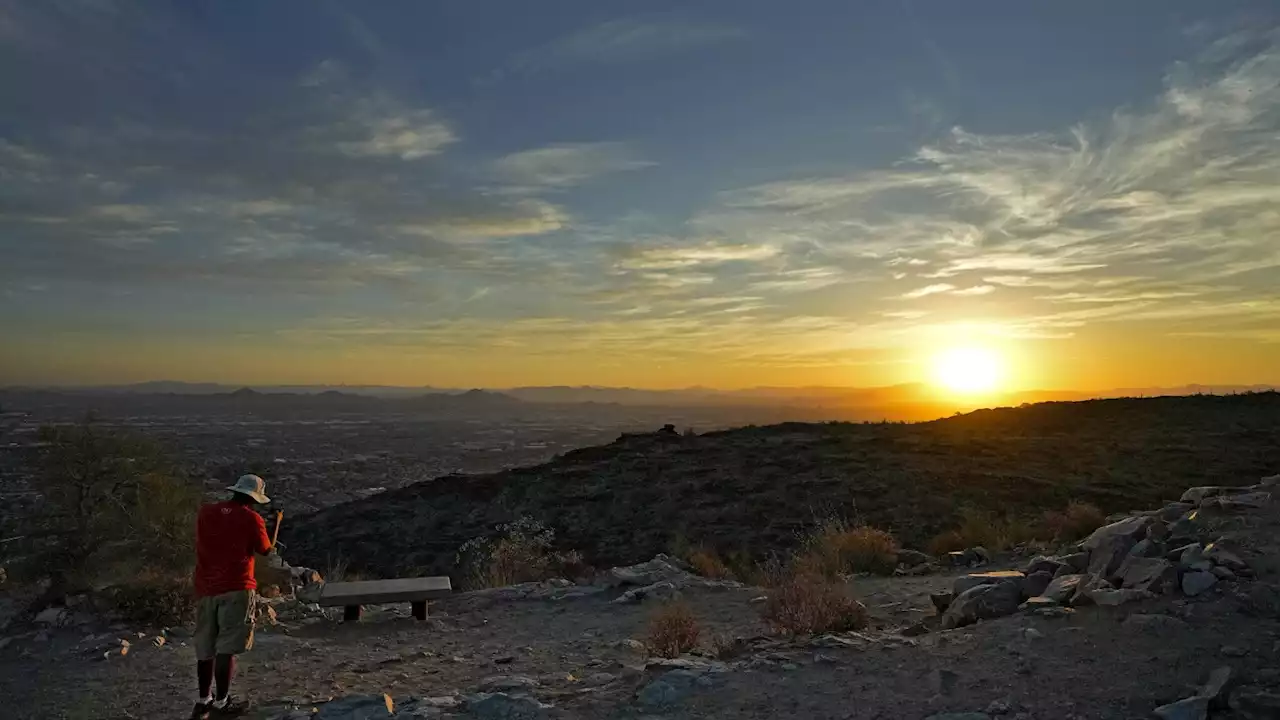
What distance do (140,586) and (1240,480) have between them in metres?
24.9

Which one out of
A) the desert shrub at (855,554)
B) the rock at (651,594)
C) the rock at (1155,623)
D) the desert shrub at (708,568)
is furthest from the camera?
the desert shrub at (708,568)

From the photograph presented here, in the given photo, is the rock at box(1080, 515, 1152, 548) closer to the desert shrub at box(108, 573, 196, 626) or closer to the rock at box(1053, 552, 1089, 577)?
the rock at box(1053, 552, 1089, 577)

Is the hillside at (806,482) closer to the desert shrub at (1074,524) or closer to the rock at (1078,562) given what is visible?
the desert shrub at (1074,524)

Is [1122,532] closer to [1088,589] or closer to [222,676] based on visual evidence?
[1088,589]

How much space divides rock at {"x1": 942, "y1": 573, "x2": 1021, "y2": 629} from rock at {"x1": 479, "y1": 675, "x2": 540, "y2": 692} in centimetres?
382

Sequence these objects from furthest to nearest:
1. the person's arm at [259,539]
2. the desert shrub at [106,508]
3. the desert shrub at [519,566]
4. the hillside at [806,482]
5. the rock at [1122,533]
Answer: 1. the hillside at [806,482]
2. the desert shrub at [106,508]
3. the desert shrub at [519,566]
4. the rock at [1122,533]
5. the person's arm at [259,539]

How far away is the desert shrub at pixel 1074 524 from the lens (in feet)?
Answer: 45.3

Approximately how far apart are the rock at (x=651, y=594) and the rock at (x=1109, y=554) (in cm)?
475

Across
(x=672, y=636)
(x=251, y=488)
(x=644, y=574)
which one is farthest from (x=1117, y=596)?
(x=251, y=488)

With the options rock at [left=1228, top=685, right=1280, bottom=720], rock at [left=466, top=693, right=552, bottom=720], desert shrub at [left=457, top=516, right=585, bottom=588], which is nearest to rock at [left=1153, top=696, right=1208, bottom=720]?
rock at [left=1228, top=685, right=1280, bottom=720]

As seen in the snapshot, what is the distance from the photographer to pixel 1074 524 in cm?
1408

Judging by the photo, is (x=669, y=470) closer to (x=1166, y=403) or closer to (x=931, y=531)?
(x=931, y=531)

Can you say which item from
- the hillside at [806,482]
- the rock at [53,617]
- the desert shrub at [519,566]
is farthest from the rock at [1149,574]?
the rock at [53,617]

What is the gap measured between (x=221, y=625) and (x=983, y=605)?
652 cm
